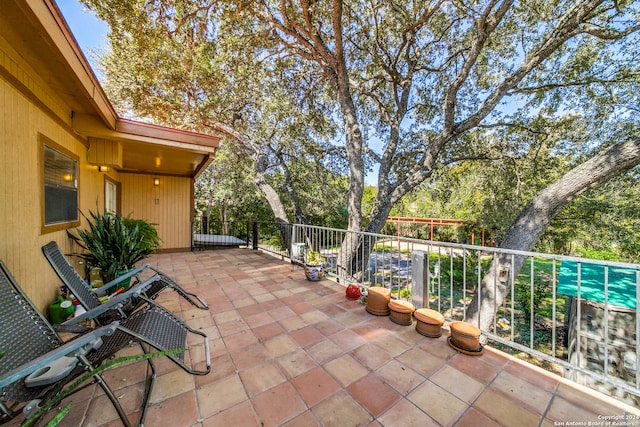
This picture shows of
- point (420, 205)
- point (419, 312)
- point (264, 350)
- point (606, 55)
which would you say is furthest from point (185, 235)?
point (420, 205)

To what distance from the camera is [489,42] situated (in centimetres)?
540

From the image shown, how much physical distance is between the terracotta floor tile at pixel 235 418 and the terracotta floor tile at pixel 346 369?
2.08ft

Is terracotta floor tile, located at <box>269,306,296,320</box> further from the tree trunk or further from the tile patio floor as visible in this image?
the tree trunk

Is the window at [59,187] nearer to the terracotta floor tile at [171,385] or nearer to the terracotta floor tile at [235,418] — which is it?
the terracotta floor tile at [171,385]

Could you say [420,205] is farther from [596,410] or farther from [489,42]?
[596,410]

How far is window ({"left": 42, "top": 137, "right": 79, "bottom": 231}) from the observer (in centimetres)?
264

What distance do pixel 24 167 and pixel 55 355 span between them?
2174 millimetres

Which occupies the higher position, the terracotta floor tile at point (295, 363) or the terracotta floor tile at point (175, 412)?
the terracotta floor tile at point (295, 363)

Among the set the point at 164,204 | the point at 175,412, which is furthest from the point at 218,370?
the point at 164,204

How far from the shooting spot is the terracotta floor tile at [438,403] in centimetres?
150

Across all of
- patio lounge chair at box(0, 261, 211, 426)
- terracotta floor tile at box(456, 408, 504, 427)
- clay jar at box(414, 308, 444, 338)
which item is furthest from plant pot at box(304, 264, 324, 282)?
terracotta floor tile at box(456, 408, 504, 427)

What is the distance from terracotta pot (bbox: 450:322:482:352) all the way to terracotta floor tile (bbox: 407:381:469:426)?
0.59m

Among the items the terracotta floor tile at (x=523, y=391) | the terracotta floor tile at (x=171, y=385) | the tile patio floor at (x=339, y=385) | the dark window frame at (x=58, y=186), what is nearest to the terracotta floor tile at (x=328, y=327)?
the tile patio floor at (x=339, y=385)

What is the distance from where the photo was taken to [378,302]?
9.30 feet
